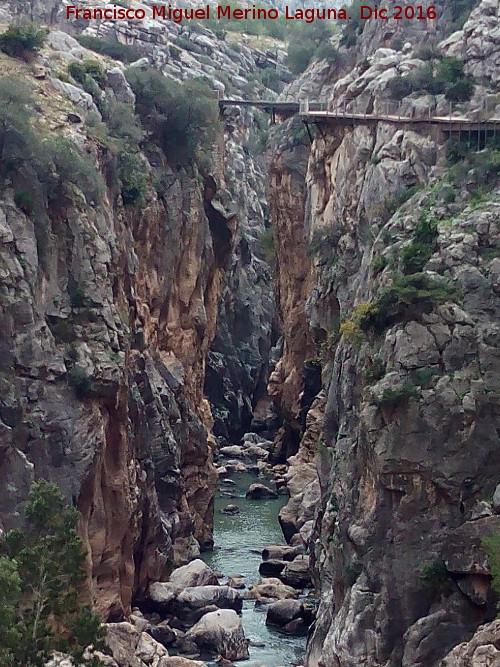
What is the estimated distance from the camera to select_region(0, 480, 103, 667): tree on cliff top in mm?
21688

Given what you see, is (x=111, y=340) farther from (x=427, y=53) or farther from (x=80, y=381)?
(x=427, y=53)

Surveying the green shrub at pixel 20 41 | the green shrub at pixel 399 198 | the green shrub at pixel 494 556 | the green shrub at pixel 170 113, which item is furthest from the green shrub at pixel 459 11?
the green shrub at pixel 494 556

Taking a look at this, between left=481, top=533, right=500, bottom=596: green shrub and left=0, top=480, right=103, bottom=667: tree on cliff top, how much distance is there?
972cm

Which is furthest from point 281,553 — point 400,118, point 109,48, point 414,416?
point 109,48

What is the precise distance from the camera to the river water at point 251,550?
123ft

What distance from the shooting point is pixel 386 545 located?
1181 inches

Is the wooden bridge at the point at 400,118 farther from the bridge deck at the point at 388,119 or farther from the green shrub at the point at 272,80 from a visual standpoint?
the green shrub at the point at 272,80

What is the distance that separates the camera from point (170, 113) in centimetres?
5056

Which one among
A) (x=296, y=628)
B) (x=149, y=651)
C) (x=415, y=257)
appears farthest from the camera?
(x=296, y=628)

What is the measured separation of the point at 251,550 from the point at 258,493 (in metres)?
11.1

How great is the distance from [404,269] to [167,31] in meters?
49.7

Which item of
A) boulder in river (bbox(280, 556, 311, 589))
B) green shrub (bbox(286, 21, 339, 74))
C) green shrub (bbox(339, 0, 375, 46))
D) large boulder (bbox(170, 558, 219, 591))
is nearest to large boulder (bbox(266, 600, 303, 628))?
large boulder (bbox(170, 558, 219, 591))

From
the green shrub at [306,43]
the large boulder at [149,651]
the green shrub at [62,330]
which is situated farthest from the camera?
the green shrub at [306,43]

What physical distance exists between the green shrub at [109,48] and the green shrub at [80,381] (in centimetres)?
3033
